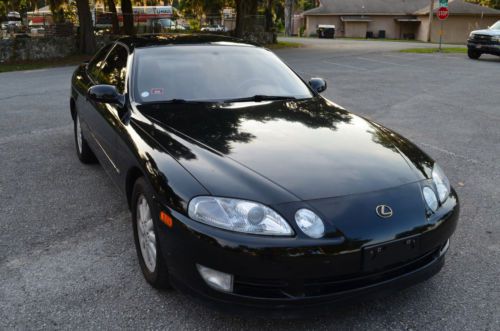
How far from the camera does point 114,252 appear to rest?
373 centimetres

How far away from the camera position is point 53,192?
4.97 metres

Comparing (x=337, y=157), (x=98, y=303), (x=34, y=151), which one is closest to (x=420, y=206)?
(x=337, y=157)

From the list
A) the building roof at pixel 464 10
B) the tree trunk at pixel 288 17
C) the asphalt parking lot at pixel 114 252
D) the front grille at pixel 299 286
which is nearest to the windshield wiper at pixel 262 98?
the asphalt parking lot at pixel 114 252

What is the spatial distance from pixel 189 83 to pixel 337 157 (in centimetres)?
160

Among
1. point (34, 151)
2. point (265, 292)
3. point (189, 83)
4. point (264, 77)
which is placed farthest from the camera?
point (34, 151)

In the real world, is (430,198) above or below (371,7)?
below

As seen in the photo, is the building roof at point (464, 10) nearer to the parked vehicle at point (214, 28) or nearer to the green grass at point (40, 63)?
the parked vehicle at point (214, 28)

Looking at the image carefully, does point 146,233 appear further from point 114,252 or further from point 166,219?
point 114,252

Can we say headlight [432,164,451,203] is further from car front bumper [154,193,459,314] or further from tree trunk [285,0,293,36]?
tree trunk [285,0,293,36]

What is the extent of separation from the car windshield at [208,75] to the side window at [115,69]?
6.3 inches

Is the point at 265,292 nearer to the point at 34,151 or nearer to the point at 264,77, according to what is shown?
the point at 264,77

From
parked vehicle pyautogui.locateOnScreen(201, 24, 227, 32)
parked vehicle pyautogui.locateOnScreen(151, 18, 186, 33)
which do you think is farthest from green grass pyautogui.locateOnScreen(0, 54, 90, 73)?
parked vehicle pyautogui.locateOnScreen(201, 24, 227, 32)

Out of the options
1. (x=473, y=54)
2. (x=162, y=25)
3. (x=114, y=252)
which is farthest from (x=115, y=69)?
(x=162, y=25)

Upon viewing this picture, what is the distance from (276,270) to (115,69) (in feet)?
9.48
